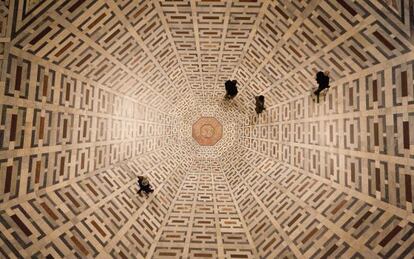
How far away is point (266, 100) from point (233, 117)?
3.68m

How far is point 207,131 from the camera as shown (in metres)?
16.3

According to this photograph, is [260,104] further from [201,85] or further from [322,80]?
[322,80]

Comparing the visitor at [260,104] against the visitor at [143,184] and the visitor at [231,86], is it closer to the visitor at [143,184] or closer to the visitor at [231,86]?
the visitor at [231,86]

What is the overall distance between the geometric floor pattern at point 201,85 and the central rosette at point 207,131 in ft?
11.5

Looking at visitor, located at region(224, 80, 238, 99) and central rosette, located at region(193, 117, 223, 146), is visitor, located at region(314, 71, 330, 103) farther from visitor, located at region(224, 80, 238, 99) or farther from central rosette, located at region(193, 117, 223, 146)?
central rosette, located at region(193, 117, 223, 146)

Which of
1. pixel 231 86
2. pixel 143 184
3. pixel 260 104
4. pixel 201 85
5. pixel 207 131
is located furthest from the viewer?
pixel 207 131

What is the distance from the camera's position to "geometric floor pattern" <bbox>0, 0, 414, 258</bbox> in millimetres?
6457

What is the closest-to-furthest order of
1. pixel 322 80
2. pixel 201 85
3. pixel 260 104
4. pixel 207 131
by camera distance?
pixel 322 80 → pixel 260 104 → pixel 201 85 → pixel 207 131

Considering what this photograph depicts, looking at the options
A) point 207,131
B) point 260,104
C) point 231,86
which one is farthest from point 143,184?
point 207,131

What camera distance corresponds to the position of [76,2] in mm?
6992

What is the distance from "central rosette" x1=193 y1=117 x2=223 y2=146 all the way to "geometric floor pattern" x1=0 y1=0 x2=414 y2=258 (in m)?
3.50

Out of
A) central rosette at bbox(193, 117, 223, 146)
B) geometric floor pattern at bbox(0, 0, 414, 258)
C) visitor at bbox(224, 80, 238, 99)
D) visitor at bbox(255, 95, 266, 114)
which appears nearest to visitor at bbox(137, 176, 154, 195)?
geometric floor pattern at bbox(0, 0, 414, 258)

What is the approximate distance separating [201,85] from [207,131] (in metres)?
3.86

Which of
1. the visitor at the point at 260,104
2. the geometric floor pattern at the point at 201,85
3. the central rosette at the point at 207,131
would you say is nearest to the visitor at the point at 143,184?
the geometric floor pattern at the point at 201,85
